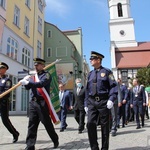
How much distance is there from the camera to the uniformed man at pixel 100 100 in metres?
4.27

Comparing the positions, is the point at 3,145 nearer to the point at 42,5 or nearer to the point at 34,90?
the point at 34,90

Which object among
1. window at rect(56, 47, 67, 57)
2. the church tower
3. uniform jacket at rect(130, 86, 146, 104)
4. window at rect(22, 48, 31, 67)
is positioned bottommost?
uniform jacket at rect(130, 86, 146, 104)

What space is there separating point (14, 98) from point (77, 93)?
13.9 m

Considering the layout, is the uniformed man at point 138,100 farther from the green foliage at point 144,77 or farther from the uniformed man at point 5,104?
the green foliage at point 144,77

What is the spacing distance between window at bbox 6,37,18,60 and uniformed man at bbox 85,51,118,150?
1696 centimetres

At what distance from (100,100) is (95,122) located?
45 centimetres

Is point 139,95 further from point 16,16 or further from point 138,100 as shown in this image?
point 16,16

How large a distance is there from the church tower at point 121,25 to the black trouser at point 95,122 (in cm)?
6252

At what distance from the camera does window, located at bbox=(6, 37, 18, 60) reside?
2032cm

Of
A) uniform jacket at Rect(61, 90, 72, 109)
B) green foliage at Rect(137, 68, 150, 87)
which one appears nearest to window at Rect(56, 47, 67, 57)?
green foliage at Rect(137, 68, 150, 87)

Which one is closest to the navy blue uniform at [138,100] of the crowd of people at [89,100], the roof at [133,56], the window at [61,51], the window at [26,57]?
the crowd of people at [89,100]

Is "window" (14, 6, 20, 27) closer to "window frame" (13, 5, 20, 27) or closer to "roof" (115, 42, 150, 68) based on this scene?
"window frame" (13, 5, 20, 27)

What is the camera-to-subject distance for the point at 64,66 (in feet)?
119

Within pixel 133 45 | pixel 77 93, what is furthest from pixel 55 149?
pixel 133 45
